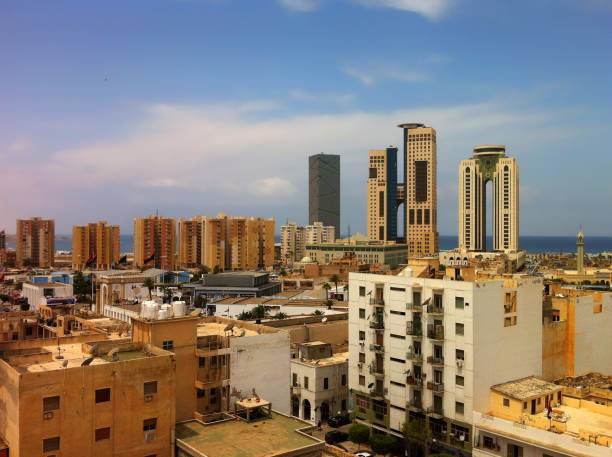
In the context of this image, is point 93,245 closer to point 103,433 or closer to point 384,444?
point 384,444

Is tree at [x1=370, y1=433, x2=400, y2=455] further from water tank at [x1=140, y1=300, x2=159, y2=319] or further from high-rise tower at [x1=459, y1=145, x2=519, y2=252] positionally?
high-rise tower at [x1=459, y1=145, x2=519, y2=252]

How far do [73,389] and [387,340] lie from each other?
23.1m

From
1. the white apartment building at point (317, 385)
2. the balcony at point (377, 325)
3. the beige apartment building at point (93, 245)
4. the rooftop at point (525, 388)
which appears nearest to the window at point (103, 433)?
the balcony at point (377, 325)

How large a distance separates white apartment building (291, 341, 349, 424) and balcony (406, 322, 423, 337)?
9.85 m

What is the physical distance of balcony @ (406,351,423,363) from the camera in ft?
126

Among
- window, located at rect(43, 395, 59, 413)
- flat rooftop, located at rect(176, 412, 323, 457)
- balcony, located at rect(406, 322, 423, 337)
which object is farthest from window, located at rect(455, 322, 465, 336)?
window, located at rect(43, 395, 59, 413)

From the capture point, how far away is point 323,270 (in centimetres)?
13550

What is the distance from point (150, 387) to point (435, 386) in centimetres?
1948

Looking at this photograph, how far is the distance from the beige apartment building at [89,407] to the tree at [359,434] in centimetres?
1788

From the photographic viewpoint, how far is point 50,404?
2227 cm

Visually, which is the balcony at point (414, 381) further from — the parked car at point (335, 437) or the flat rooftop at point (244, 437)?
the flat rooftop at point (244, 437)

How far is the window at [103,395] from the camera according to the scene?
23328 millimetres

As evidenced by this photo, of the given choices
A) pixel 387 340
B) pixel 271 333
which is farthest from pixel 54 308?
pixel 387 340

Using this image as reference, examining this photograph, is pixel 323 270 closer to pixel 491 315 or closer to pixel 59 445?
pixel 491 315
